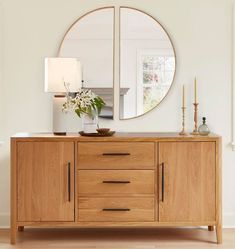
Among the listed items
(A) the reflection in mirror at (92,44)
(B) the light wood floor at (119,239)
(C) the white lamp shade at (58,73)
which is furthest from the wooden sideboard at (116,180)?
(A) the reflection in mirror at (92,44)

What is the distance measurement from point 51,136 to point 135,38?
1028 mm

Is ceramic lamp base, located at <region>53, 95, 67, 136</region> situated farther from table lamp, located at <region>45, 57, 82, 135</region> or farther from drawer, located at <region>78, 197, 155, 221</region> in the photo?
drawer, located at <region>78, 197, 155, 221</region>

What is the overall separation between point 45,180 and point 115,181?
0.48 m

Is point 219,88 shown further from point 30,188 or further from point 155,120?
point 30,188

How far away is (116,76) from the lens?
14.0 ft

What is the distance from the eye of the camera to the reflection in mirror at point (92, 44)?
14.0ft

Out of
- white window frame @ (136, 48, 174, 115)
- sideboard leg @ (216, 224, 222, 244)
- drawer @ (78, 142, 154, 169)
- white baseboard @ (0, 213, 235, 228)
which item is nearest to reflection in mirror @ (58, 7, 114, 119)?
white window frame @ (136, 48, 174, 115)

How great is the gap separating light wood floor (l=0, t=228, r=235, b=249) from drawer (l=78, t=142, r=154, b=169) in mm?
535

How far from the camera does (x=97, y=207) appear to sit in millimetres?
3834

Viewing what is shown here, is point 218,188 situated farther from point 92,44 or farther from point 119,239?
point 92,44

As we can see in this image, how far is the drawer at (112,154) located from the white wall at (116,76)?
1.68 ft

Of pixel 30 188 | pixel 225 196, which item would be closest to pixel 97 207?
pixel 30 188

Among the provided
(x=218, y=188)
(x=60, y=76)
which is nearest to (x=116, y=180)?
(x=218, y=188)

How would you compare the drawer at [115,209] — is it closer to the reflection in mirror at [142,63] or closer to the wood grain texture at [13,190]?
the wood grain texture at [13,190]
